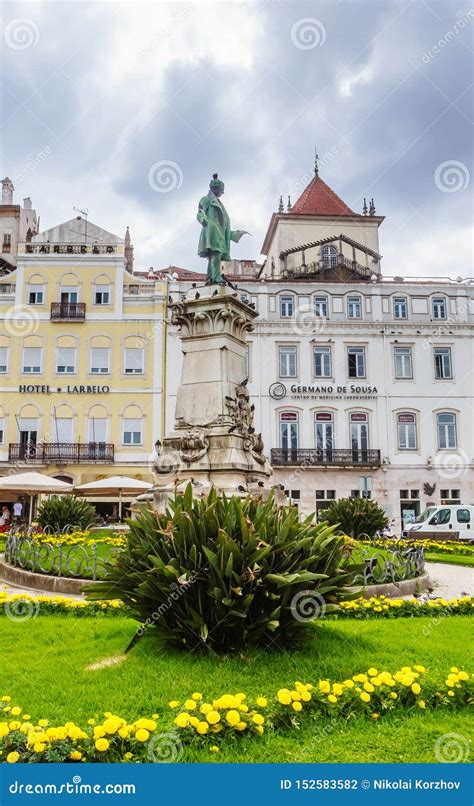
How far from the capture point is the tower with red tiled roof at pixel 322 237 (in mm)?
42266

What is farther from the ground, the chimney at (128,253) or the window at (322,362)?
the chimney at (128,253)

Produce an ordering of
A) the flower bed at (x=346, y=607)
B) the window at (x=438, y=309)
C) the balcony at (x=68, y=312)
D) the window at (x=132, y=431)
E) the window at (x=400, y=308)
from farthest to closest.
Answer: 1. the window at (x=438, y=309)
2. the window at (x=400, y=308)
3. the balcony at (x=68, y=312)
4. the window at (x=132, y=431)
5. the flower bed at (x=346, y=607)

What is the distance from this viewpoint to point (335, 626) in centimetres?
767

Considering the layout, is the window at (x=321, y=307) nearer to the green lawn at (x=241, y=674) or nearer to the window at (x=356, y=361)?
the window at (x=356, y=361)

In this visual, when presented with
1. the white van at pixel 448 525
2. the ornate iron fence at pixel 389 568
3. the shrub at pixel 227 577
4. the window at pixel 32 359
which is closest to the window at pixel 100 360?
the window at pixel 32 359

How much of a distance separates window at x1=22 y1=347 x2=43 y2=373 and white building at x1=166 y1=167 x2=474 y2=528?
743 cm

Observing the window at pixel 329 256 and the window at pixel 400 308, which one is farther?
the window at pixel 329 256

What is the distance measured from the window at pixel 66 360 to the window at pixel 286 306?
1222 cm

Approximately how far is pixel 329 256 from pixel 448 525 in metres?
21.8

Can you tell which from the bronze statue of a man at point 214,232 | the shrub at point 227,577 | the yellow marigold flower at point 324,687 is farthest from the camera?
the bronze statue of a man at point 214,232

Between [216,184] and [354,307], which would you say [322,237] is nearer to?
[354,307]

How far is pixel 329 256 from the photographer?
42.4 meters

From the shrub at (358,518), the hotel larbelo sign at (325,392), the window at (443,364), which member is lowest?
the shrub at (358,518)

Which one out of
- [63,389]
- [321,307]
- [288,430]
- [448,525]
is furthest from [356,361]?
[63,389]
